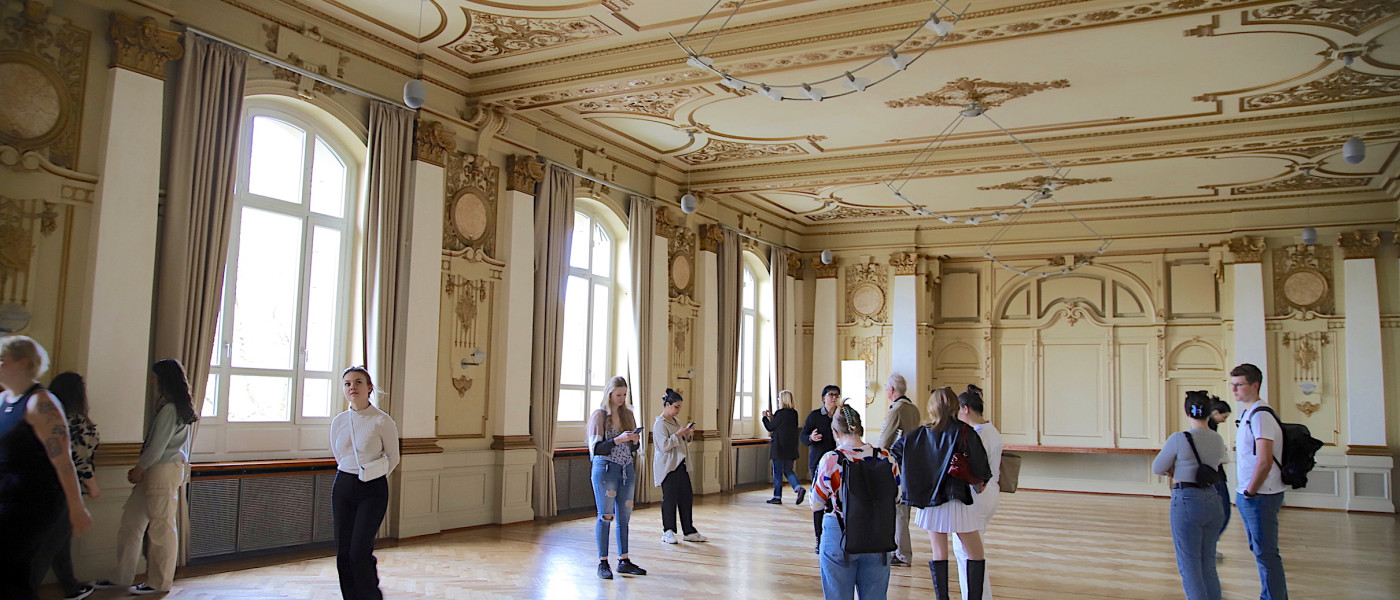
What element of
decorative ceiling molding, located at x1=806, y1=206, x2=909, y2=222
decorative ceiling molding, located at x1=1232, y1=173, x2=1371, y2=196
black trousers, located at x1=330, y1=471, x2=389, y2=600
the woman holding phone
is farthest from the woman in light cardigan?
decorative ceiling molding, located at x1=1232, y1=173, x2=1371, y2=196

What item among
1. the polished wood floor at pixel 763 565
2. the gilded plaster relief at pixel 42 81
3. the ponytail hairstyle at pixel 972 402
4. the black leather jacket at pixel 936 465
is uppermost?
the gilded plaster relief at pixel 42 81

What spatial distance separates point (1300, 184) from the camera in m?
12.1

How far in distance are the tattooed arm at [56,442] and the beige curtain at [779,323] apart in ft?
38.3

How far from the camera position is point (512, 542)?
7879 mm

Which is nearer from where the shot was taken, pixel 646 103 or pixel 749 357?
pixel 646 103

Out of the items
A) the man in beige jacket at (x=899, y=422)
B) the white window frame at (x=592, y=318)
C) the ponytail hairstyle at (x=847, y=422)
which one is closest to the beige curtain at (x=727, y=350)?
the white window frame at (x=592, y=318)

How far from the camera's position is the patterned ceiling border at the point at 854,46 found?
21.2ft

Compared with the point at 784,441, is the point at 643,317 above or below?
above

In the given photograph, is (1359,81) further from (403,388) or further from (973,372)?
(403,388)

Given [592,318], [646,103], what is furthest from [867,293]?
[646,103]

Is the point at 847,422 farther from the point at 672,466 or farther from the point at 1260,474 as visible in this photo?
the point at 672,466

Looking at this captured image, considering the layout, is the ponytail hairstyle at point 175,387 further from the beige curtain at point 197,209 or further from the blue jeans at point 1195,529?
the blue jeans at point 1195,529

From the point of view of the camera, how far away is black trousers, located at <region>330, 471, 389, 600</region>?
4645 mm

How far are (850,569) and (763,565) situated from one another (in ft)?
11.2
